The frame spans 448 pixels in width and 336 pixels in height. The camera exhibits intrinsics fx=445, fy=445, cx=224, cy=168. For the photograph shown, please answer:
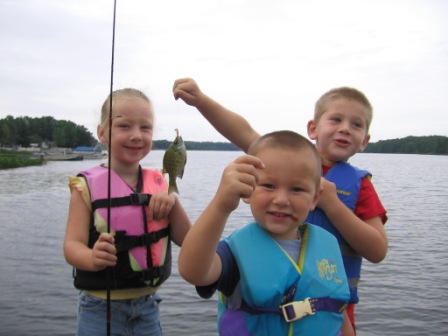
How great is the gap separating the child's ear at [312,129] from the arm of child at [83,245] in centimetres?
152

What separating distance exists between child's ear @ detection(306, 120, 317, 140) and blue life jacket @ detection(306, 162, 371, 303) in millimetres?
295

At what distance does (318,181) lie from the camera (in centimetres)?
235

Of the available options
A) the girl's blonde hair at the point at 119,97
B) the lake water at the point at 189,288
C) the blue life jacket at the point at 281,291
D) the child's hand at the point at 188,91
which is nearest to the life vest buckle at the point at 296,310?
the blue life jacket at the point at 281,291

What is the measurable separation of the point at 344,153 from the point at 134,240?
1537 millimetres

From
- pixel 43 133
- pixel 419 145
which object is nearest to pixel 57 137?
pixel 43 133

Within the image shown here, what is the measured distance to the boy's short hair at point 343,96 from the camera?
118 inches

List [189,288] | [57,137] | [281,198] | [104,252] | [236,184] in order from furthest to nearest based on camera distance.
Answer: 1. [57,137]
2. [189,288]
3. [104,252]
4. [281,198]
5. [236,184]

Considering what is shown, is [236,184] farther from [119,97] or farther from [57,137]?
[57,137]

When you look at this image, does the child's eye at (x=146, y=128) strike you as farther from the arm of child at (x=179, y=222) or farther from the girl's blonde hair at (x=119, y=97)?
the arm of child at (x=179, y=222)

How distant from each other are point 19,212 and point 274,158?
19402 mm

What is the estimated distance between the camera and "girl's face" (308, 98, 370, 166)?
2910 millimetres

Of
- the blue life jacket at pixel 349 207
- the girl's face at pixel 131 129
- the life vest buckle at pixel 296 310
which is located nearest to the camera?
the life vest buckle at pixel 296 310

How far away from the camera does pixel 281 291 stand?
224 centimetres

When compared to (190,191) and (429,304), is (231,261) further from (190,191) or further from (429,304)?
(190,191)
